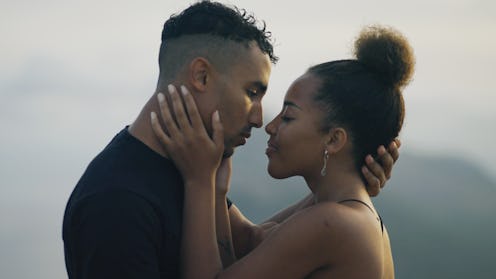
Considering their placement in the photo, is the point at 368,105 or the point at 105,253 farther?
the point at 368,105

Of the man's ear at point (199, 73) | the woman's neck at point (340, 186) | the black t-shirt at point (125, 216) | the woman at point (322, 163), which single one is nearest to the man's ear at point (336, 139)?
the woman at point (322, 163)

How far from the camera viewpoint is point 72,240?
3.72 meters

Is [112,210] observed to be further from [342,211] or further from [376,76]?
[376,76]

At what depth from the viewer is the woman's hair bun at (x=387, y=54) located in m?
4.19

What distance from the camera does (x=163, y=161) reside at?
12.7ft

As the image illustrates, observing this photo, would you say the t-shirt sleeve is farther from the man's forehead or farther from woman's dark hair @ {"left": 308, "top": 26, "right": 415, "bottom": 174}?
woman's dark hair @ {"left": 308, "top": 26, "right": 415, "bottom": 174}

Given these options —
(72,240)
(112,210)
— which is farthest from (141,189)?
(72,240)

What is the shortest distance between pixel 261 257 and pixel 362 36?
1.53 meters

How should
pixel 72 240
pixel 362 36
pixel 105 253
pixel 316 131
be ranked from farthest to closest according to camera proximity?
pixel 362 36 → pixel 316 131 → pixel 72 240 → pixel 105 253

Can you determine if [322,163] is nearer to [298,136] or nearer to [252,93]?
[298,136]

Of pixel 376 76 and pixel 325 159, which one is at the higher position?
pixel 376 76

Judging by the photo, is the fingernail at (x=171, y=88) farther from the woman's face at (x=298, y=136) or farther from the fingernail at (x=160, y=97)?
the woman's face at (x=298, y=136)

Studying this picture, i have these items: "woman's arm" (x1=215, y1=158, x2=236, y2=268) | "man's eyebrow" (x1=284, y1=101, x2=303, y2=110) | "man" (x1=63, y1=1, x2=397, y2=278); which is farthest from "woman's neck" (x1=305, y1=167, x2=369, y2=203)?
"woman's arm" (x1=215, y1=158, x2=236, y2=268)

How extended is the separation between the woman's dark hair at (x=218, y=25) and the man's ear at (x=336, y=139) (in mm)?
625
